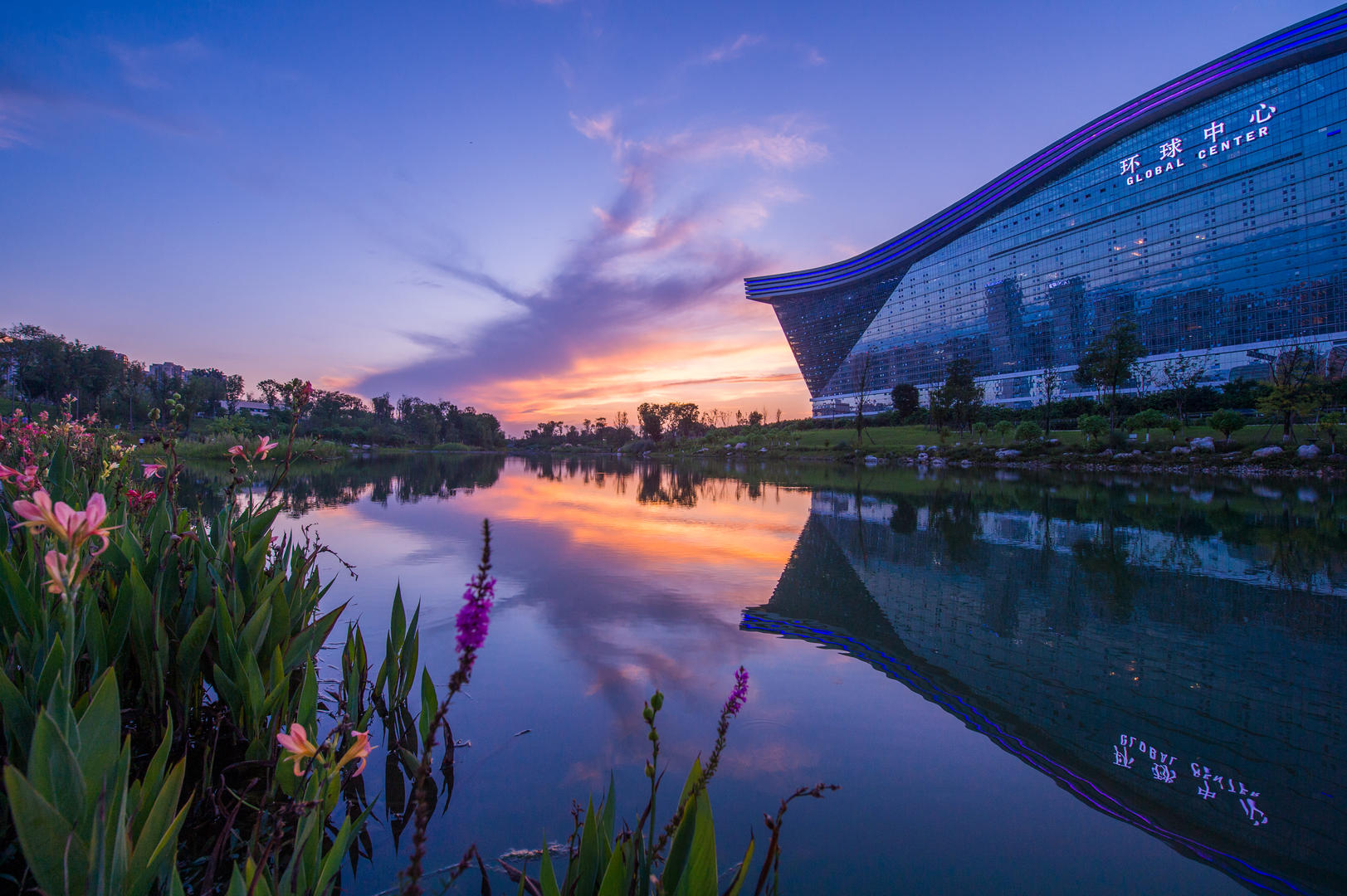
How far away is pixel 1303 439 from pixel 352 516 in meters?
39.9

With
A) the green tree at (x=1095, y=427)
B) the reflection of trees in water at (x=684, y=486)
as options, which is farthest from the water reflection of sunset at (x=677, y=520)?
the green tree at (x=1095, y=427)

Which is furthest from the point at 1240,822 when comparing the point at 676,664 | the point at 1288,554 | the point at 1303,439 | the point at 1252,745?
the point at 1303,439

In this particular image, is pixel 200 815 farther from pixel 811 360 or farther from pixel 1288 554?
pixel 811 360

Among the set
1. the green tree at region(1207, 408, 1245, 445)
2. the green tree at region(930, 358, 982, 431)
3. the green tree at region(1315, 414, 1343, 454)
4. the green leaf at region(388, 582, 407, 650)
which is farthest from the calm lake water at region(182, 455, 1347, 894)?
the green tree at region(930, 358, 982, 431)

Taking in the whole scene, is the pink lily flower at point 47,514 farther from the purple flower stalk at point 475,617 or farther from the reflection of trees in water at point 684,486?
the reflection of trees in water at point 684,486

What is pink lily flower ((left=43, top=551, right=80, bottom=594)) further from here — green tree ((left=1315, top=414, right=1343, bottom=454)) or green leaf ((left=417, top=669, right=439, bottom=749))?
green tree ((left=1315, top=414, right=1343, bottom=454))

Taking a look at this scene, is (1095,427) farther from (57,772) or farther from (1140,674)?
(57,772)

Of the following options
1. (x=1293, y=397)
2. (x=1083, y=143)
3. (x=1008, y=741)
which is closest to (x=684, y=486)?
(x=1008, y=741)

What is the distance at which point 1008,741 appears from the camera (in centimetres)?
344

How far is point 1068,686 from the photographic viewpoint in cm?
420

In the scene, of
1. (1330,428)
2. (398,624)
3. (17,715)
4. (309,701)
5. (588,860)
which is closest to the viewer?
(588,860)

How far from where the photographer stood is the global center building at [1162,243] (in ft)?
167

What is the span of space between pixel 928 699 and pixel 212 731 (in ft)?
13.5

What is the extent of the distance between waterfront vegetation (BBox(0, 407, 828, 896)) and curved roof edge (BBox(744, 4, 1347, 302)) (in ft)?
260
